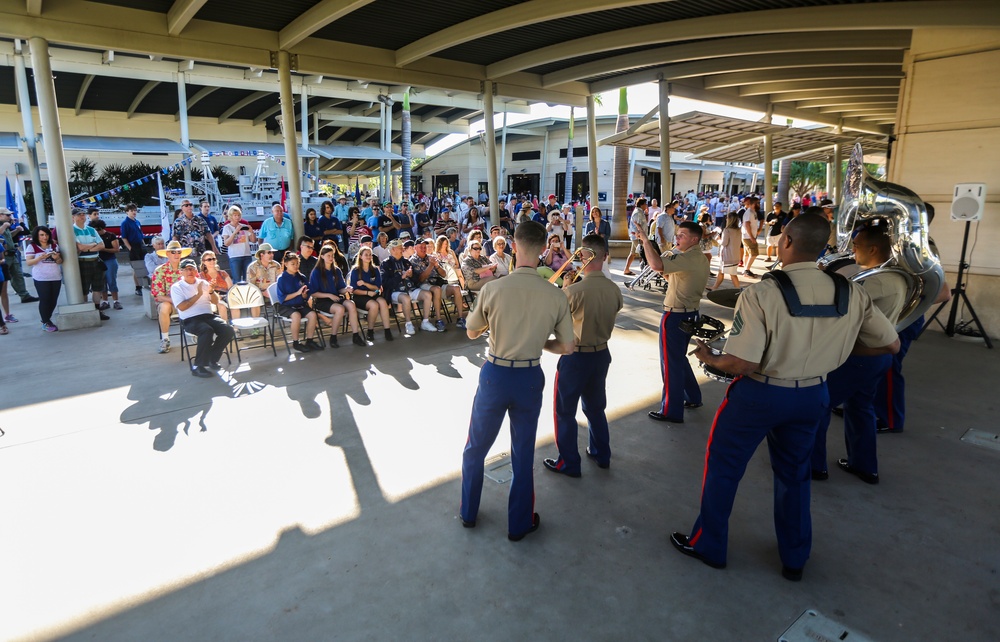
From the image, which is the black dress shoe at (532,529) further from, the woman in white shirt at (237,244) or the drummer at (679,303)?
the woman in white shirt at (237,244)

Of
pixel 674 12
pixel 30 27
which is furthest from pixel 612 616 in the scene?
pixel 30 27

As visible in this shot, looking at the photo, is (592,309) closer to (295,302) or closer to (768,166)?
(295,302)

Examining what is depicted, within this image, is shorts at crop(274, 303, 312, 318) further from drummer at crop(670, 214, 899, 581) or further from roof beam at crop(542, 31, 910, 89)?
roof beam at crop(542, 31, 910, 89)

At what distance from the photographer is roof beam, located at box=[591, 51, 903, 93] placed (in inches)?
415

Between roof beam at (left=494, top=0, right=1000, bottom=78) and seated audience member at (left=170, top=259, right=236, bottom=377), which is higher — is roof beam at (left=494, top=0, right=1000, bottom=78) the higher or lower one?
the higher one

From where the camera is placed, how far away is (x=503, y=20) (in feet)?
25.6

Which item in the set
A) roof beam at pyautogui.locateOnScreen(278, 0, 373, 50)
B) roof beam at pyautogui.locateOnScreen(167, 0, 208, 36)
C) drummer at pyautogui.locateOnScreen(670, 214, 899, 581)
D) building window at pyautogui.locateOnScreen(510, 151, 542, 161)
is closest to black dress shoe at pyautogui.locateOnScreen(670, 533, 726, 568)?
drummer at pyautogui.locateOnScreen(670, 214, 899, 581)

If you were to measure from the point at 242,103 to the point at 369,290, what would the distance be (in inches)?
811

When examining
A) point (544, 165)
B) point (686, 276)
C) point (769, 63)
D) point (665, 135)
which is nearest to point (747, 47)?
point (769, 63)

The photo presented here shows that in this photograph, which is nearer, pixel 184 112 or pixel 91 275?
pixel 91 275

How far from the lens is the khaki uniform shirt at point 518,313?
3.07 meters

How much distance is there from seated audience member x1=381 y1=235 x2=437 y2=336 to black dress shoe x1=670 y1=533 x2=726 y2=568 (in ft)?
17.5

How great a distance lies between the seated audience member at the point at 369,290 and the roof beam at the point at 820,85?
1092 cm

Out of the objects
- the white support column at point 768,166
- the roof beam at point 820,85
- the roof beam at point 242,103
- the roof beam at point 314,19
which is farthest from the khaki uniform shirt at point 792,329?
the roof beam at point 242,103
